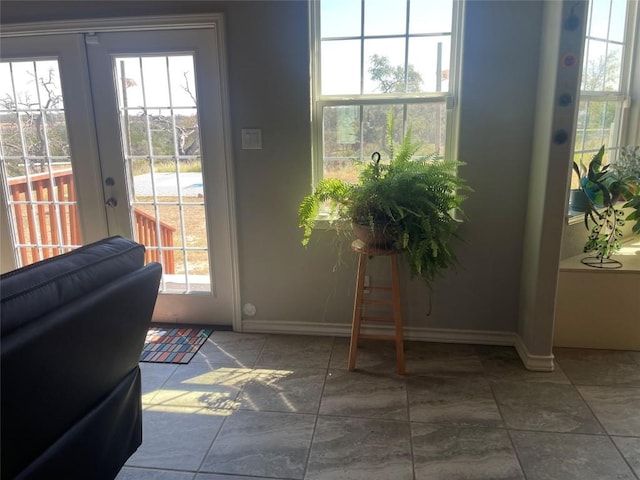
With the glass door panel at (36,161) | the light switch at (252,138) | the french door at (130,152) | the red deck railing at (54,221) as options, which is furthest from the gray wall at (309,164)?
the red deck railing at (54,221)

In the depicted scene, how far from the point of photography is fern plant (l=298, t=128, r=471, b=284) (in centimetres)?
207

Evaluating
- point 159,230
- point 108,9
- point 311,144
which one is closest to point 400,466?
point 311,144

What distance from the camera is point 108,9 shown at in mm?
2564

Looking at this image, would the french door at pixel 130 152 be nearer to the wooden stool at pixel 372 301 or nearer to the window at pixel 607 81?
the wooden stool at pixel 372 301

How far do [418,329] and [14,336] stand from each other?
2223mm

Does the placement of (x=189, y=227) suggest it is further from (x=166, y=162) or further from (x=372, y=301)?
(x=372, y=301)

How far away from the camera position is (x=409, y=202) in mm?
2082

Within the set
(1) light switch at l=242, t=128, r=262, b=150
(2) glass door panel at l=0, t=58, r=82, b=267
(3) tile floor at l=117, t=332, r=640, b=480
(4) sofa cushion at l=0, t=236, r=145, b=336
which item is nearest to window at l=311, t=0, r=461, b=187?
(1) light switch at l=242, t=128, r=262, b=150

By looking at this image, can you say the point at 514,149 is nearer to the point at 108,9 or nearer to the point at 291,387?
the point at 291,387

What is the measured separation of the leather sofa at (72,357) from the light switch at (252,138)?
1.32 m

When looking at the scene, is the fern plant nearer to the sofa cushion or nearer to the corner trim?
the corner trim

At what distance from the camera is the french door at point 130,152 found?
2.62 m

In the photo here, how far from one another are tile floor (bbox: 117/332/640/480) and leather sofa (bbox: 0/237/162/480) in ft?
1.64

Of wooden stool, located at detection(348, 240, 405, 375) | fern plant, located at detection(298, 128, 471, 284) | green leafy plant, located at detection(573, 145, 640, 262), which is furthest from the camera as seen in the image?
green leafy plant, located at detection(573, 145, 640, 262)
